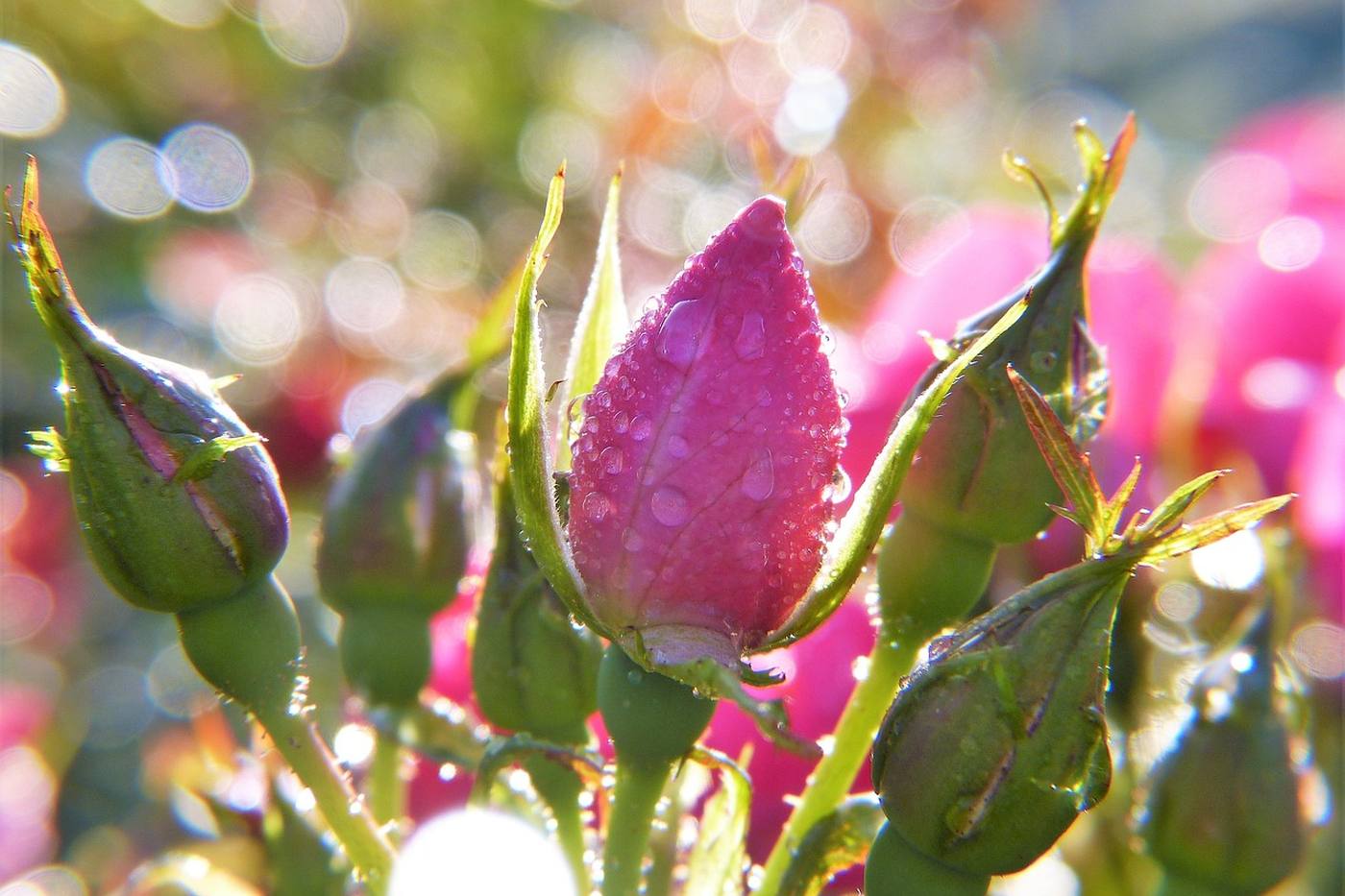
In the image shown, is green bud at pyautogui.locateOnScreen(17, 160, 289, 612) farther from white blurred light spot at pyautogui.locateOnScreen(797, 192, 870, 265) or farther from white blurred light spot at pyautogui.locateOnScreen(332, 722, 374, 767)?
white blurred light spot at pyautogui.locateOnScreen(797, 192, 870, 265)

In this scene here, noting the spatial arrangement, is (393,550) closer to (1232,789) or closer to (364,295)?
(1232,789)

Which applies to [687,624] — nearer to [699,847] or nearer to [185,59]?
[699,847]

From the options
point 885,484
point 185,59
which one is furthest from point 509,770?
point 185,59

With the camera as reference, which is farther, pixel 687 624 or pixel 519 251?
pixel 519 251

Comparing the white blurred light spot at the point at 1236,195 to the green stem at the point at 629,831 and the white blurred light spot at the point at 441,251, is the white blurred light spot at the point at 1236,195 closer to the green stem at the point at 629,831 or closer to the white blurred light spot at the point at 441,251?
the white blurred light spot at the point at 441,251

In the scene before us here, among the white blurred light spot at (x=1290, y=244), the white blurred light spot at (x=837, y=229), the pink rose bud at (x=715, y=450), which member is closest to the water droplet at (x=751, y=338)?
the pink rose bud at (x=715, y=450)

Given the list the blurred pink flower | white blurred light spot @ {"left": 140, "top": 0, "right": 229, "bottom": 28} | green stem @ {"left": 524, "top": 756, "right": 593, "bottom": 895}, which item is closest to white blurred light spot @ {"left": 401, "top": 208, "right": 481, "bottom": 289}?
white blurred light spot @ {"left": 140, "top": 0, "right": 229, "bottom": 28}
